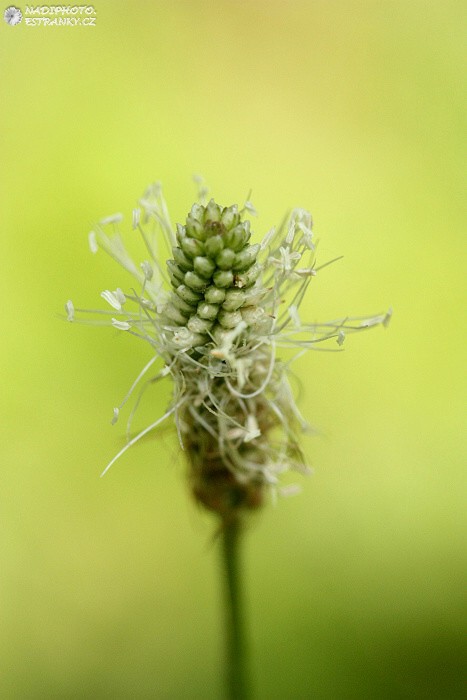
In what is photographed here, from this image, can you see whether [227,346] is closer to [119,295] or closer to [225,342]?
[225,342]

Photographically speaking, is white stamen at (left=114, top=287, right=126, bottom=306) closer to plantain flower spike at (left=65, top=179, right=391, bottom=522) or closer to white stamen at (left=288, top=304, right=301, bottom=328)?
plantain flower spike at (left=65, top=179, right=391, bottom=522)

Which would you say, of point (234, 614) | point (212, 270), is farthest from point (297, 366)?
point (212, 270)

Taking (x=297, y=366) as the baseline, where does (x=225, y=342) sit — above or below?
below

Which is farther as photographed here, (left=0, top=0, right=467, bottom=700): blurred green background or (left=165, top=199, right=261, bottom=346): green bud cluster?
(left=0, top=0, right=467, bottom=700): blurred green background

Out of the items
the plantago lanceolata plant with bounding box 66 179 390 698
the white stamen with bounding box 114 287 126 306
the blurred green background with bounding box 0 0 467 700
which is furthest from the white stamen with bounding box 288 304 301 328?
the blurred green background with bounding box 0 0 467 700

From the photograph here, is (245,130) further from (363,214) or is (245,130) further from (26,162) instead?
(26,162)

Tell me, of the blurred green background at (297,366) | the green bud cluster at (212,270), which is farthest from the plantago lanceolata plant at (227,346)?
the blurred green background at (297,366)
